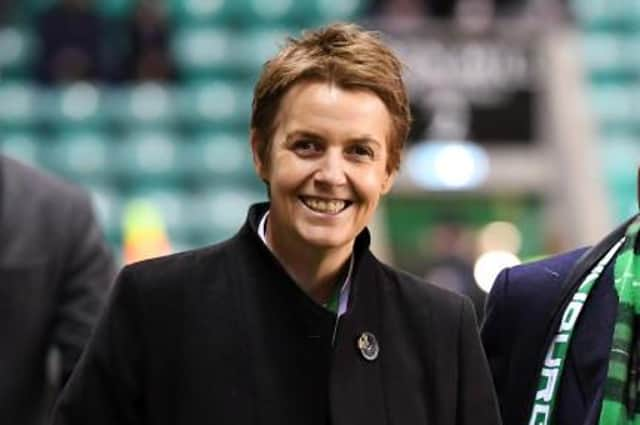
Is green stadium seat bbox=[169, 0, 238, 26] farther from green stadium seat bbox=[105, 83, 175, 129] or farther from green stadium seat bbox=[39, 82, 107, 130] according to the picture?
green stadium seat bbox=[39, 82, 107, 130]

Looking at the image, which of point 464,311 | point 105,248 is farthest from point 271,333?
point 105,248

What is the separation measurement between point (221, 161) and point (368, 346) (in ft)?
25.0

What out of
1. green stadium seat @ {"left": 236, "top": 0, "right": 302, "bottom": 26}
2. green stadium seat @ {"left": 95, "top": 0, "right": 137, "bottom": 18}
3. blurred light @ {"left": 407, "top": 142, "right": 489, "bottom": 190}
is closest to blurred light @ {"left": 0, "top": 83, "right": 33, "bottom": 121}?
green stadium seat @ {"left": 95, "top": 0, "right": 137, "bottom": 18}

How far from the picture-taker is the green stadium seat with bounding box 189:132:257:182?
9.84 m

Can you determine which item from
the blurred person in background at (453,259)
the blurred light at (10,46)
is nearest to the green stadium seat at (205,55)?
the blurred light at (10,46)

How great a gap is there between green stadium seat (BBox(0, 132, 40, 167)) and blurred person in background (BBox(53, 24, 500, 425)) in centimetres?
751

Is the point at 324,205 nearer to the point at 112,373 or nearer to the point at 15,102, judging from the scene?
the point at 112,373

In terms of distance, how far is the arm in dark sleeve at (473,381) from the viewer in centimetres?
231

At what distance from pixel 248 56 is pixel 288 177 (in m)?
8.45

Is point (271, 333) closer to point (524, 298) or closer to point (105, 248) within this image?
point (524, 298)

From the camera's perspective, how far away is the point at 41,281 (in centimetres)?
310

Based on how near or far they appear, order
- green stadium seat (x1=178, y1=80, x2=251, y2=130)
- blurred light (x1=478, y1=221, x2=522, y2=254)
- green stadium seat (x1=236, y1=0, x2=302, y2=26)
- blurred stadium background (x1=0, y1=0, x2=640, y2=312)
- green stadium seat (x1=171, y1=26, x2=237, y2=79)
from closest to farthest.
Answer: blurred light (x1=478, y1=221, x2=522, y2=254)
blurred stadium background (x1=0, y1=0, x2=640, y2=312)
green stadium seat (x1=178, y1=80, x2=251, y2=130)
green stadium seat (x1=171, y1=26, x2=237, y2=79)
green stadium seat (x1=236, y1=0, x2=302, y2=26)

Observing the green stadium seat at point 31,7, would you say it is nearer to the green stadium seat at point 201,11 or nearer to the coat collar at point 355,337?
the green stadium seat at point 201,11

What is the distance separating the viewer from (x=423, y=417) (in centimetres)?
226
